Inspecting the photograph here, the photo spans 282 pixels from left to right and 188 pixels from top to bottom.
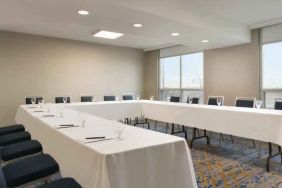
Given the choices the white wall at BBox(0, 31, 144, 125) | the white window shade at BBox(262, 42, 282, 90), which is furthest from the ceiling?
the white wall at BBox(0, 31, 144, 125)

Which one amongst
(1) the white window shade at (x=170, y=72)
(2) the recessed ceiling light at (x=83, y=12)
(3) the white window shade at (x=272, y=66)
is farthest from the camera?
(1) the white window shade at (x=170, y=72)

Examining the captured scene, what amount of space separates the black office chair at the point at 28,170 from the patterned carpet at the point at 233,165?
1.75 m

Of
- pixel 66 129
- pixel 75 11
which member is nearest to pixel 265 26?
pixel 75 11

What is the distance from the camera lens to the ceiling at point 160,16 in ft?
10.5

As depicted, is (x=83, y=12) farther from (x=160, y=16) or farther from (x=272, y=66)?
(x=272, y=66)

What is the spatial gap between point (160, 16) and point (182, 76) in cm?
396

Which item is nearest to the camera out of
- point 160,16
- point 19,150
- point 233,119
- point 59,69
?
point 19,150

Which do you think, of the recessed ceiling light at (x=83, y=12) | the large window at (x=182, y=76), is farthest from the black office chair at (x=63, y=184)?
the large window at (x=182, y=76)

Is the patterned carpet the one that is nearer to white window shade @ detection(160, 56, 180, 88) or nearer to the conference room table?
the conference room table

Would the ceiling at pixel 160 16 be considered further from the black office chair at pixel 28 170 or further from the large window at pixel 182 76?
the black office chair at pixel 28 170

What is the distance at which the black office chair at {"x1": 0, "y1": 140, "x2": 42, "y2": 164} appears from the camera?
2234 mm

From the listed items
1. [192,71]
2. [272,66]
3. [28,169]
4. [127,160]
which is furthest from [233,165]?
[192,71]

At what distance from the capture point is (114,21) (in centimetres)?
381

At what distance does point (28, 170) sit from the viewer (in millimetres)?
1766
